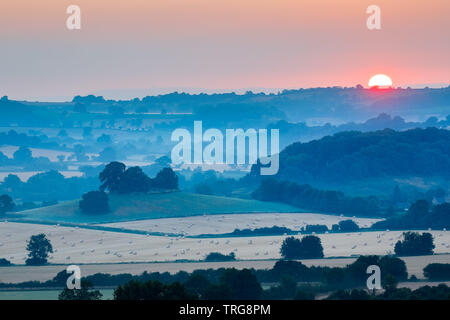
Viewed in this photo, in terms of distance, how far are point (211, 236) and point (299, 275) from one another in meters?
36.7

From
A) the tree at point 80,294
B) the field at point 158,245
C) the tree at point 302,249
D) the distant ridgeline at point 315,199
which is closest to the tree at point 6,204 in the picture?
the field at point 158,245

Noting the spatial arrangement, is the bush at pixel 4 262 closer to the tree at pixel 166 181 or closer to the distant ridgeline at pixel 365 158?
the tree at pixel 166 181

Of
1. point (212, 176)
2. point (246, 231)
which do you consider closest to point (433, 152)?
point (212, 176)

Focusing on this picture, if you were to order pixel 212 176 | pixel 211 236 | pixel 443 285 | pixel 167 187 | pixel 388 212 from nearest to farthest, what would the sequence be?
pixel 443 285 < pixel 211 236 < pixel 388 212 < pixel 167 187 < pixel 212 176

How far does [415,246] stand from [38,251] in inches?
1108

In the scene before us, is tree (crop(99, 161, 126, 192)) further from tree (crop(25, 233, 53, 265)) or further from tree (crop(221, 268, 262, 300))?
tree (crop(221, 268, 262, 300))

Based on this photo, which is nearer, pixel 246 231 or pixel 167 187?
pixel 246 231

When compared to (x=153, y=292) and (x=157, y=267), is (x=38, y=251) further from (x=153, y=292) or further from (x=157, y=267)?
(x=153, y=292)

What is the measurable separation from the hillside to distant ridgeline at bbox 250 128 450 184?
36.8m

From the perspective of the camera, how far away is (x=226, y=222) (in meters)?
114

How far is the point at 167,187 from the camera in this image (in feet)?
458

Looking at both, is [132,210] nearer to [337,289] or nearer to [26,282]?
[26,282]

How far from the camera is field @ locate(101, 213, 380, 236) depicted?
109 m

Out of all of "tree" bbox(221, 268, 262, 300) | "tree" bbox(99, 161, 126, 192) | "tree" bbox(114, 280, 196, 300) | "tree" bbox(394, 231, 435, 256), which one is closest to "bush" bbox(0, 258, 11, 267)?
"tree" bbox(221, 268, 262, 300)
